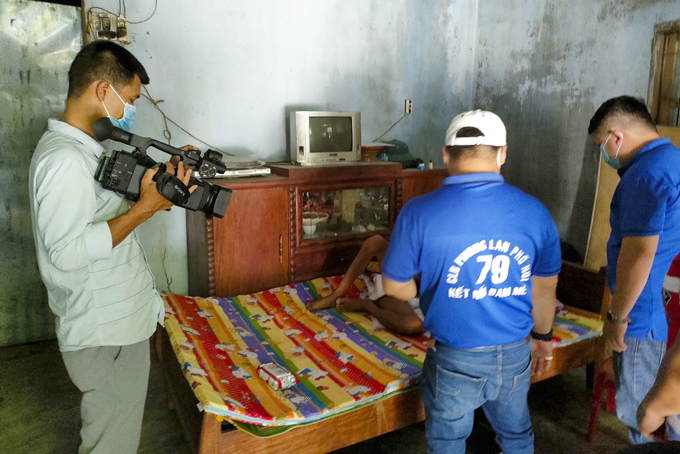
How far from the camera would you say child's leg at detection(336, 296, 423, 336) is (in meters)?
2.59

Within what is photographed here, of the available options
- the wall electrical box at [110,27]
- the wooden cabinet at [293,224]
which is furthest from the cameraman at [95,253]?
the wall electrical box at [110,27]

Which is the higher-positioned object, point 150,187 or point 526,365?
point 150,187

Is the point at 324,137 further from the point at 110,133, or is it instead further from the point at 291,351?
the point at 110,133

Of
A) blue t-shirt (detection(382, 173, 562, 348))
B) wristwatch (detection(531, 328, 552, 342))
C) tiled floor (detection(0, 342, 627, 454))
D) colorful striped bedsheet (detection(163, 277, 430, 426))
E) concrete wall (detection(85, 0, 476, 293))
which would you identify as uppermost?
concrete wall (detection(85, 0, 476, 293))

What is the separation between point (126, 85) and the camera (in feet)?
5.60

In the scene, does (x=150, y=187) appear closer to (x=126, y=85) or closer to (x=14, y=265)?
(x=126, y=85)

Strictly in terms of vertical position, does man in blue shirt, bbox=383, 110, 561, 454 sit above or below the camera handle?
below

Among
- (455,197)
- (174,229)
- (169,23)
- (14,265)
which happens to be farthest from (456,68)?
(14,265)

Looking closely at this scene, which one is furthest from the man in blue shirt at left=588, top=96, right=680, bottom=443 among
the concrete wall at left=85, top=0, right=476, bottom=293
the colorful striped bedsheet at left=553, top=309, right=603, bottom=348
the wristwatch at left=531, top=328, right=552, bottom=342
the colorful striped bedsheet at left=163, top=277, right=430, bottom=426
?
the concrete wall at left=85, top=0, right=476, bottom=293

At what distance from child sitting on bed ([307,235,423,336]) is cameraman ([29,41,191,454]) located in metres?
1.33

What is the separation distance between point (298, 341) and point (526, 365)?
1.24 meters

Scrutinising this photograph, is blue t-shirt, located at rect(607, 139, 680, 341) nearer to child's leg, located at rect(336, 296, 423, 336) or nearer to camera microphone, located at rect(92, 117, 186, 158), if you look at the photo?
child's leg, located at rect(336, 296, 423, 336)

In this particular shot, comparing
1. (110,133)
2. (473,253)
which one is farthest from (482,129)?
(110,133)

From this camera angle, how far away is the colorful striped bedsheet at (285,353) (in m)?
1.91
